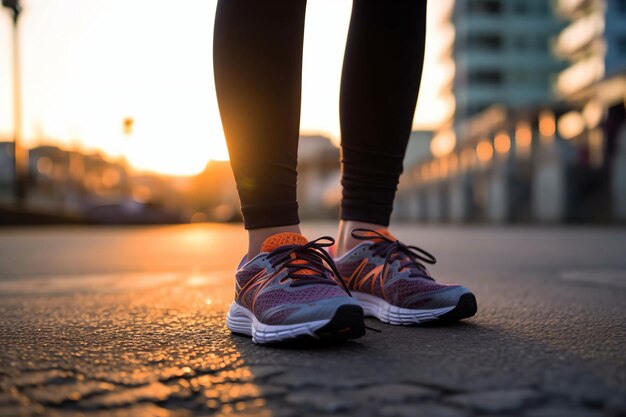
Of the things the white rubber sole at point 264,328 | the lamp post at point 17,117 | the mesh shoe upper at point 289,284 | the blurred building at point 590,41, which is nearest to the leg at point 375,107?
the mesh shoe upper at point 289,284

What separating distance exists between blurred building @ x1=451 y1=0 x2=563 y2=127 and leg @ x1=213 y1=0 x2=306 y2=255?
175 feet

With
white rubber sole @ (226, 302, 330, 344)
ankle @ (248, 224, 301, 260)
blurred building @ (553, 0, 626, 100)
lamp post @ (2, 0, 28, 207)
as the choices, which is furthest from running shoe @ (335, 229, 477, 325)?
blurred building @ (553, 0, 626, 100)

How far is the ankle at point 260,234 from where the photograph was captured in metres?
1.61

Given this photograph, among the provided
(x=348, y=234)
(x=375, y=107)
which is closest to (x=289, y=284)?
(x=348, y=234)

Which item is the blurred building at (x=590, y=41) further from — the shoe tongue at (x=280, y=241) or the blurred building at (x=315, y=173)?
the shoe tongue at (x=280, y=241)

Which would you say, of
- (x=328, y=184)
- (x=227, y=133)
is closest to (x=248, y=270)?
(x=227, y=133)

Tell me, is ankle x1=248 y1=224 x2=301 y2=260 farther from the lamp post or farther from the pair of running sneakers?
the lamp post

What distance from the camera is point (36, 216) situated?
1667 cm

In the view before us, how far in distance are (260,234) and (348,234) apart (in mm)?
314

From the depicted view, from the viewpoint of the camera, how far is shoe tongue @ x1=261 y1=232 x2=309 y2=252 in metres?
1.57

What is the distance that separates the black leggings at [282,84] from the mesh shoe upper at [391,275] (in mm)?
94

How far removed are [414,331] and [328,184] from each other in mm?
56400

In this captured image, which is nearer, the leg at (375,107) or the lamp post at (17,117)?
the leg at (375,107)

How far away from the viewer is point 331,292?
1408mm
